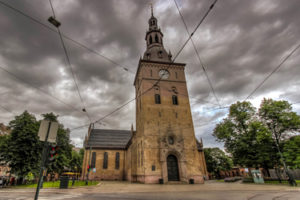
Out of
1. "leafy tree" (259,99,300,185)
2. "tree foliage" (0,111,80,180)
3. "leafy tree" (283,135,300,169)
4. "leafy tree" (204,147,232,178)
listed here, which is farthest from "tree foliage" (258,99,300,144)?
"leafy tree" (204,147,232,178)

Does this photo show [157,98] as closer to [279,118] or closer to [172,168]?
[172,168]

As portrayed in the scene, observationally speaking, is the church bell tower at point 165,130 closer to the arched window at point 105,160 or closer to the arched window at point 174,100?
the arched window at point 174,100

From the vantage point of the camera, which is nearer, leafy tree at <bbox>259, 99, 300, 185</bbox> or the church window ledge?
leafy tree at <bbox>259, 99, 300, 185</bbox>

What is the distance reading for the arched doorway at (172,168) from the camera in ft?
76.9

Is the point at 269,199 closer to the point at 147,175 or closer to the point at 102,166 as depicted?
the point at 147,175

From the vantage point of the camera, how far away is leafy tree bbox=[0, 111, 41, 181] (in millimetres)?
21922

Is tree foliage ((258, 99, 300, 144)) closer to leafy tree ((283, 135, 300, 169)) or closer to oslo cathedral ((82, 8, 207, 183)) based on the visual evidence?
leafy tree ((283, 135, 300, 169))

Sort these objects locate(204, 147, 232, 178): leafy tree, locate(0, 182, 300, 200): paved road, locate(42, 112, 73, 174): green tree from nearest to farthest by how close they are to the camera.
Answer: locate(0, 182, 300, 200): paved road
locate(42, 112, 73, 174): green tree
locate(204, 147, 232, 178): leafy tree

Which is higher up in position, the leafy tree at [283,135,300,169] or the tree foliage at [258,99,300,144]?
the tree foliage at [258,99,300,144]

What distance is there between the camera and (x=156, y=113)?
26781 mm

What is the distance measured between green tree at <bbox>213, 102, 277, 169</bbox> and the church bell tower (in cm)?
746

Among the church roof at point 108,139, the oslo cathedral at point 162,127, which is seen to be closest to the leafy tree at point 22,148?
the oslo cathedral at point 162,127

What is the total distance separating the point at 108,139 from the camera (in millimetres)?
48094

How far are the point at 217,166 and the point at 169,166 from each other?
39509mm
